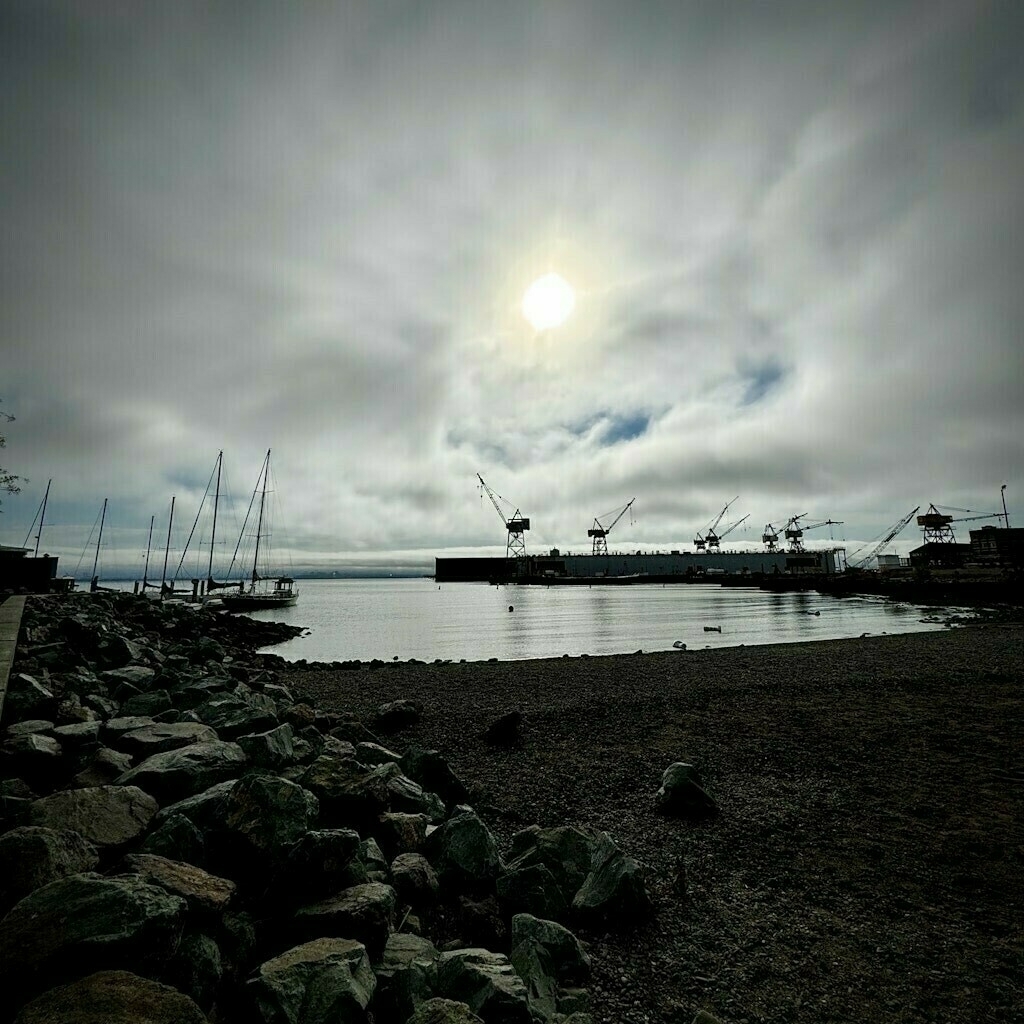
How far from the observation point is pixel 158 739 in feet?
21.3

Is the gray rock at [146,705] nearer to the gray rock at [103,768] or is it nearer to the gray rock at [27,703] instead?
the gray rock at [27,703]

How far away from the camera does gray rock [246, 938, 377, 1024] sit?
10.4 ft

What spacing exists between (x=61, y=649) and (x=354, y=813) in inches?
353

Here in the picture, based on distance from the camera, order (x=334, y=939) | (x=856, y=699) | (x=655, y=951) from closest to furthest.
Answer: (x=334, y=939) < (x=655, y=951) < (x=856, y=699)

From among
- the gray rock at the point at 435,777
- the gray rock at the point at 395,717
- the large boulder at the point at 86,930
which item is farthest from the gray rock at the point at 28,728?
the gray rock at the point at 395,717

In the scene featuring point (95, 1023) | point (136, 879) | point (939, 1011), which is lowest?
point (939, 1011)

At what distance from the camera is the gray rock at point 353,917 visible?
3.88 meters

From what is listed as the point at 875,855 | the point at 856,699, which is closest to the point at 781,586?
the point at 856,699

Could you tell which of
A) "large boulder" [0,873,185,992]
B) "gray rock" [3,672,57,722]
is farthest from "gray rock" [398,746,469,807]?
"large boulder" [0,873,185,992]

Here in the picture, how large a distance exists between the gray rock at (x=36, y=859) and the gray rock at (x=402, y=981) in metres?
2.19

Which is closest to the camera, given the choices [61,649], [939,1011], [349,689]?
[939,1011]

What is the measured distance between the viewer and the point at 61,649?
1090 centimetres

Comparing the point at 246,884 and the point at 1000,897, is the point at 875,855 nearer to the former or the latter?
the point at 1000,897

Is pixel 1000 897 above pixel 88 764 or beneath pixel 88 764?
beneath
